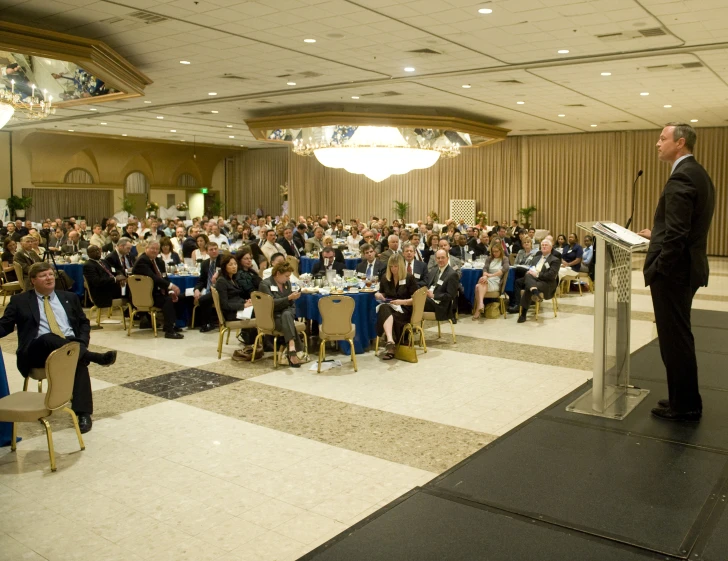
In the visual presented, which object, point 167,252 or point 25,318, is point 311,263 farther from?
point 25,318

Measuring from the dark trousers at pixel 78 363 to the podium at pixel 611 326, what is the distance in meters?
3.58

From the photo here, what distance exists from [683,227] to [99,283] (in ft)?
25.6

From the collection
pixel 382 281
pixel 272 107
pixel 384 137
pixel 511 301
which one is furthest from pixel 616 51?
pixel 272 107

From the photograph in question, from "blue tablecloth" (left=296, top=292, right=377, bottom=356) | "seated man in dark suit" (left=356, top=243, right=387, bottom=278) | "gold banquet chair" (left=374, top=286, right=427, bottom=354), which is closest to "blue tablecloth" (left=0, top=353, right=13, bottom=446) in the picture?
"blue tablecloth" (left=296, top=292, right=377, bottom=356)

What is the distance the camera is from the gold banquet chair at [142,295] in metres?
9.00

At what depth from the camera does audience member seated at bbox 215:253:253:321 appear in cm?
812

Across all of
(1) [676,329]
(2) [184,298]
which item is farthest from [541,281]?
Result: (1) [676,329]

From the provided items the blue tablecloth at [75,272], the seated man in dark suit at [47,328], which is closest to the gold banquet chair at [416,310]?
the seated man in dark suit at [47,328]

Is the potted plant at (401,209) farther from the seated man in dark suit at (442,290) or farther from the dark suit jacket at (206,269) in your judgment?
the seated man in dark suit at (442,290)

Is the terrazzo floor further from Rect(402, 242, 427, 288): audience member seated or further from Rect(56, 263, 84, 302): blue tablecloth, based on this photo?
Rect(56, 263, 84, 302): blue tablecloth

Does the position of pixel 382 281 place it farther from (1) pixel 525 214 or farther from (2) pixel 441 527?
(1) pixel 525 214

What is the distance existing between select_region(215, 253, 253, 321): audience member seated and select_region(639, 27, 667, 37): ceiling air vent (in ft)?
18.9

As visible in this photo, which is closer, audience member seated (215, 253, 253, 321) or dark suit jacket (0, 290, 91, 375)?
dark suit jacket (0, 290, 91, 375)

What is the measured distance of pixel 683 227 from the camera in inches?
138
